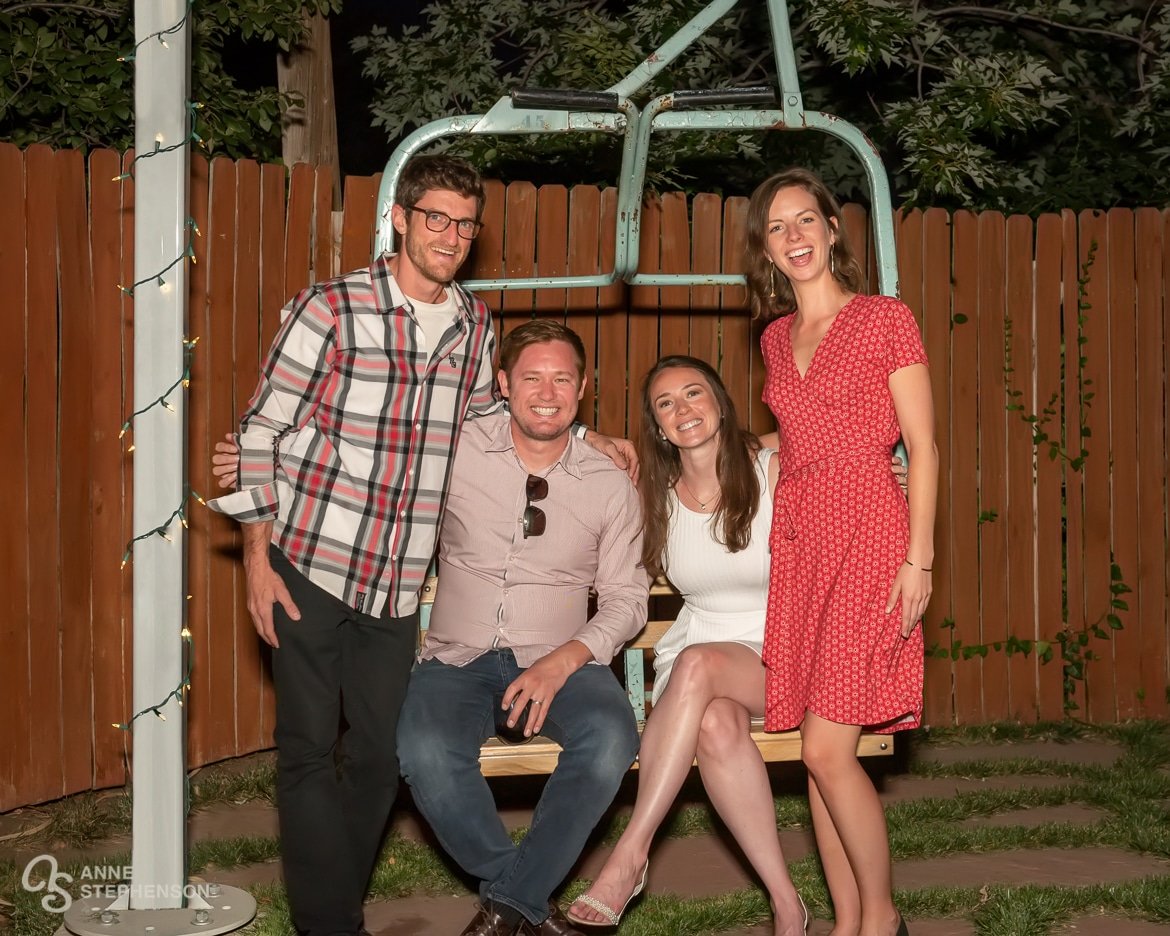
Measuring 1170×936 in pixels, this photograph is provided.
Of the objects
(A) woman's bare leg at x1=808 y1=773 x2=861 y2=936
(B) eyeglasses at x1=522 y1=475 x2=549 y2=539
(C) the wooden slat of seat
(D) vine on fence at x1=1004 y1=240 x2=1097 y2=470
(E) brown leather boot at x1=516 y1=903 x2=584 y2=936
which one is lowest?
(E) brown leather boot at x1=516 y1=903 x2=584 y2=936

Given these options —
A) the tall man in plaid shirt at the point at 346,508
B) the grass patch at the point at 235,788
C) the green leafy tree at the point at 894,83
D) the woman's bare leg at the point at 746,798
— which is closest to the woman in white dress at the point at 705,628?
the woman's bare leg at the point at 746,798

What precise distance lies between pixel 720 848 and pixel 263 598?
1.84 metres

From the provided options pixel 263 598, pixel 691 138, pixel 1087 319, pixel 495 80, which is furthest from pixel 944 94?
pixel 263 598

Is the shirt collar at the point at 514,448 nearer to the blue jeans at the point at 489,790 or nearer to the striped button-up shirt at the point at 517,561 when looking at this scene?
the striped button-up shirt at the point at 517,561

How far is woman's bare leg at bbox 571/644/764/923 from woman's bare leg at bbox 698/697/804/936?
46 mm

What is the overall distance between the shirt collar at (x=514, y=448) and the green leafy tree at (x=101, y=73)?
10.8ft

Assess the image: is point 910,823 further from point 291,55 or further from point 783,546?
point 291,55

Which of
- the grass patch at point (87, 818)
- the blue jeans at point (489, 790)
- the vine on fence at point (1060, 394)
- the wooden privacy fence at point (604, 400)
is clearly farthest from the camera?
the vine on fence at point (1060, 394)

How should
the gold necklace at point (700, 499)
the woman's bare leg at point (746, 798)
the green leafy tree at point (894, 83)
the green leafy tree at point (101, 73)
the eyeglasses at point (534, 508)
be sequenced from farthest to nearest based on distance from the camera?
the green leafy tree at point (894, 83) → the green leafy tree at point (101, 73) → the gold necklace at point (700, 499) → the eyeglasses at point (534, 508) → the woman's bare leg at point (746, 798)

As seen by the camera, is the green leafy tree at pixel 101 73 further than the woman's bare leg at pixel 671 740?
Yes

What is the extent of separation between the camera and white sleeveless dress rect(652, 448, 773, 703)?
3.82 m

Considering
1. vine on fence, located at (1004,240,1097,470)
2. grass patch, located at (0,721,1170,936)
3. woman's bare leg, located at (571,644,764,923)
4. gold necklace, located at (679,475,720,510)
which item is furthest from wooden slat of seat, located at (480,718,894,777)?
vine on fence, located at (1004,240,1097,470)

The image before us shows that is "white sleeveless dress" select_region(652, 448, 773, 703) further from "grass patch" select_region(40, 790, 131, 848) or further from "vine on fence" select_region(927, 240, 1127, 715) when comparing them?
"vine on fence" select_region(927, 240, 1127, 715)

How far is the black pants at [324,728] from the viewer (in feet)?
11.2
